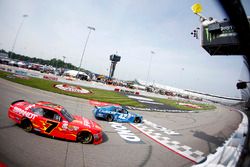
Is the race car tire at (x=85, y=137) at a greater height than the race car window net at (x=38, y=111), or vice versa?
the race car window net at (x=38, y=111)

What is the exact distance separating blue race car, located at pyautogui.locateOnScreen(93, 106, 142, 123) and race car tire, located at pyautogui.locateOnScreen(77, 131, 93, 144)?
3.74 meters

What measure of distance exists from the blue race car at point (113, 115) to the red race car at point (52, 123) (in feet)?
11.8

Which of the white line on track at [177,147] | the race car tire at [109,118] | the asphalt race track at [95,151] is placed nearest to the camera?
the asphalt race track at [95,151]

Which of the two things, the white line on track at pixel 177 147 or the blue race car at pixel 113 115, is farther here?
the blue race car at pixel 113 115

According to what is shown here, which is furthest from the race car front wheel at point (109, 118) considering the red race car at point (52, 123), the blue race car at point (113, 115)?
the red race car at point (52, 123)

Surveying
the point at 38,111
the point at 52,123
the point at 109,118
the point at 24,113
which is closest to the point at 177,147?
the point at 109,118

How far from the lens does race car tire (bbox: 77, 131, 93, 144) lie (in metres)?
A: 6.00

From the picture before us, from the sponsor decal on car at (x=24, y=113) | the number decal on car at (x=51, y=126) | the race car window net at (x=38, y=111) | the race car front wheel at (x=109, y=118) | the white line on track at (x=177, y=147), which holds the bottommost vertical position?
the white line on track at (x=177, y=147)

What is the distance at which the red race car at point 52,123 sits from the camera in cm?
573

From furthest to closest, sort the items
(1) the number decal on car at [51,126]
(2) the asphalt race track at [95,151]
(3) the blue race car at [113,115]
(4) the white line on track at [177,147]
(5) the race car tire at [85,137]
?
(3) the blue race car at [113,115] < (4) the white line on track at [177,147] < (5) the race car tire at [85,137] < (1) the number decal on car at [51,126] < (2) the asphalt race track at [95,151]

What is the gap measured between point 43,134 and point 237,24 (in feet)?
23.6

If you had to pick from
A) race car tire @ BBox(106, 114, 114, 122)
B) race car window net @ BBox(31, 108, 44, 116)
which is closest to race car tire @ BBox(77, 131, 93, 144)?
race car window net @ BBox(31, 108, 44, 116)

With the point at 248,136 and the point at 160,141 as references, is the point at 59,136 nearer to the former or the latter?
the point at 160,141

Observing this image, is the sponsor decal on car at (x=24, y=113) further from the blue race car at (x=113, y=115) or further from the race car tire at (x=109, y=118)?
the race car tire at (x=109, y=118)
